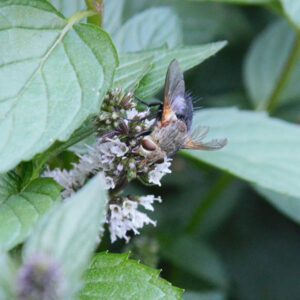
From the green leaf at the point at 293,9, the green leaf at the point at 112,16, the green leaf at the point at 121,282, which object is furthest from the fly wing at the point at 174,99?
the green leaf at the point at 293,9

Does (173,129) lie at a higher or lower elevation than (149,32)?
higher

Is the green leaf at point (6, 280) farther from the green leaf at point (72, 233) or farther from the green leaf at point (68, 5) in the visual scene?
the green leaf at point (68, 5)

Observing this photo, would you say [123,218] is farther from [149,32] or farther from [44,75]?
[149,32]

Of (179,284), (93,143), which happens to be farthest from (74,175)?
(179,284)

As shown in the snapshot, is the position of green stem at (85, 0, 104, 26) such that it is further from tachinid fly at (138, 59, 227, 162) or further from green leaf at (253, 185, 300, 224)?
green leaf at (253, 185, 300, 224)

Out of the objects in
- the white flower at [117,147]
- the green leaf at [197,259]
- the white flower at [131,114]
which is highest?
the white flower at [131,114]

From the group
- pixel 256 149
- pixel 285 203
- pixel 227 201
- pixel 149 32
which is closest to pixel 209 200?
pixel 227 201

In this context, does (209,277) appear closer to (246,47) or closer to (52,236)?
(246,47)
